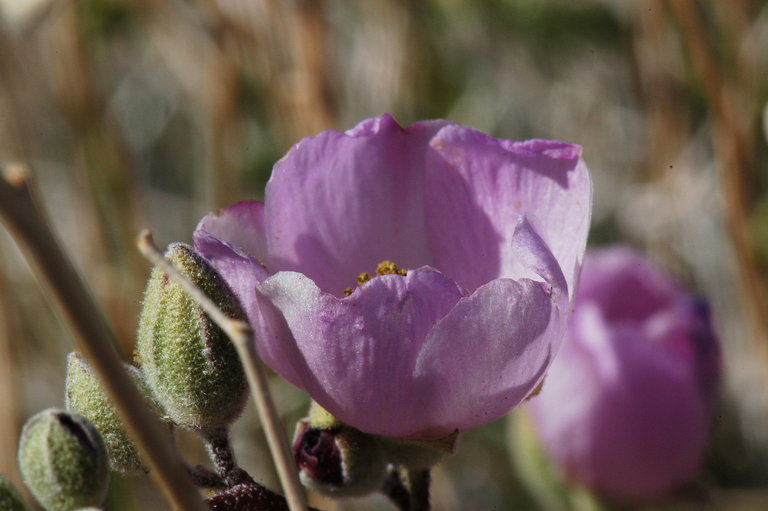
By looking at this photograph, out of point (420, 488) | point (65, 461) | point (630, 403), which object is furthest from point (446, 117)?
point (65, 461)

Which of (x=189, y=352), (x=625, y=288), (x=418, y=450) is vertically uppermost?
(x=189, y=352)

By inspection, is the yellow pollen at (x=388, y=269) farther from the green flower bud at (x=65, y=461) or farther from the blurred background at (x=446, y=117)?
the blurred background at (x=446, y=117)

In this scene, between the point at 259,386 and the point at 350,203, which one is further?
the point at 350,203

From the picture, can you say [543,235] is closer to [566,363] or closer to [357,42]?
[566,363]

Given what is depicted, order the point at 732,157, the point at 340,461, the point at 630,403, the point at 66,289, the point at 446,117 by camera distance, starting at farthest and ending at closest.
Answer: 1. the point at 446,117
2. the point at 732,157
3. the point at 630,403
4. the point at 340,461
5. the point at 66,289

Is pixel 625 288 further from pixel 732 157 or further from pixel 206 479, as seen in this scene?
pixel 206 479

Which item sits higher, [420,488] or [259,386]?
[259,386]
